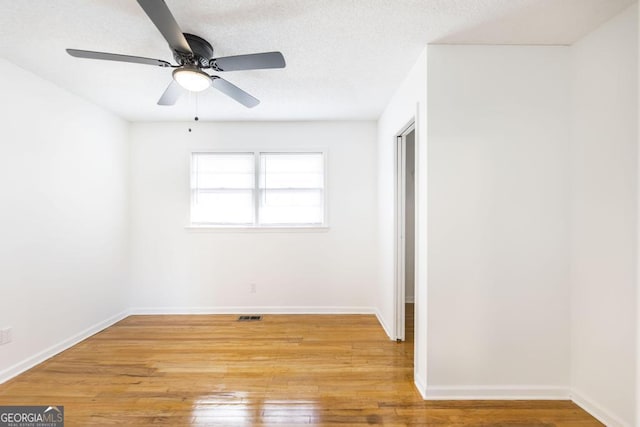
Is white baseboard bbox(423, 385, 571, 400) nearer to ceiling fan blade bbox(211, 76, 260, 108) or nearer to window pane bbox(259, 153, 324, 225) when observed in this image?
window pane bbox(259, 153, 324, 225)

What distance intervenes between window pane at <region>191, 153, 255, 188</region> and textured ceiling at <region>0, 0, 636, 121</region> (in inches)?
49.5

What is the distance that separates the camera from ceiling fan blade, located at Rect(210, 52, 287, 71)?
1.80 m

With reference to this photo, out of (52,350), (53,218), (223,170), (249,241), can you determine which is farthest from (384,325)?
(53,218)

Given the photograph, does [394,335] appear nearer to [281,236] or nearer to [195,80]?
[281,236]

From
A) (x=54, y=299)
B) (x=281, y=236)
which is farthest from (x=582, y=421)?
(x=54, y=299)

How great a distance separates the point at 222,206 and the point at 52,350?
7.11 ft

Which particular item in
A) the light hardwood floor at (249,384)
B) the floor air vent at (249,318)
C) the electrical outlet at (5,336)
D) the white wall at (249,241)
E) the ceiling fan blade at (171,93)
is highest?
the ceiling fan blade at (171,93)

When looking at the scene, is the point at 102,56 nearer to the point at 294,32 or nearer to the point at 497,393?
the point at 294,32

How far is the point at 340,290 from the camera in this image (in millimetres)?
3896

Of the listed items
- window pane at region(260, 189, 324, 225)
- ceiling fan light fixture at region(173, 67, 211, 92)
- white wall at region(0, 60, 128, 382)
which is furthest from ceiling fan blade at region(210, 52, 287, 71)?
window pane at region(260, 189, 324, 225)

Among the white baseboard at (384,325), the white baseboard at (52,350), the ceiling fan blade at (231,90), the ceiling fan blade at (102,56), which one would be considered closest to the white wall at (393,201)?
the white baseboard at (384,325)

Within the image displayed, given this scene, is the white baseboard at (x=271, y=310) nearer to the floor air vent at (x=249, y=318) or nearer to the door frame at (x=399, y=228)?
the floor air vent at (x=249, y=318)

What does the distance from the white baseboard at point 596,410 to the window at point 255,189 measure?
111 inches

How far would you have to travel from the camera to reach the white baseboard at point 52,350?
237 centimetres
